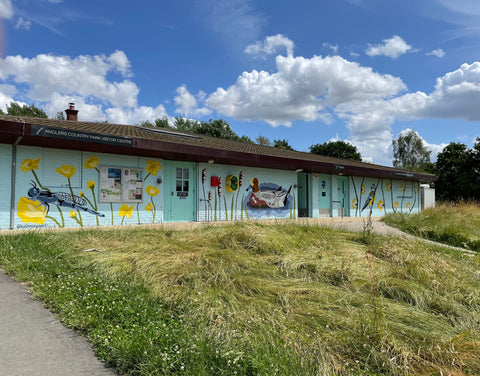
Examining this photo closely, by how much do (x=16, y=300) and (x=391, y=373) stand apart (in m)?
4.05

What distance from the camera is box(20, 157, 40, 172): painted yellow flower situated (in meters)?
9.62

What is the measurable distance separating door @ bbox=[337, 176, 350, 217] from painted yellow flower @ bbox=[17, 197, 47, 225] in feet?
48.0

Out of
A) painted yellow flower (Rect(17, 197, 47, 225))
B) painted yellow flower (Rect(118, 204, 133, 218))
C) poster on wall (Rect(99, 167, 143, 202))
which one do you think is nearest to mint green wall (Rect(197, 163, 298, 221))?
poster on wall (Rect(99, 167, 143, 202))

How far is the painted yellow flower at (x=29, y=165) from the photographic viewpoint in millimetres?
9625

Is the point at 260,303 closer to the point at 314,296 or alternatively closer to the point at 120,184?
the point at 314,296

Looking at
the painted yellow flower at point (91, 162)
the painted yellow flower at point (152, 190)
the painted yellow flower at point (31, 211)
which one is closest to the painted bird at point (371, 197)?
the painted yellow flower at point (152, 190)

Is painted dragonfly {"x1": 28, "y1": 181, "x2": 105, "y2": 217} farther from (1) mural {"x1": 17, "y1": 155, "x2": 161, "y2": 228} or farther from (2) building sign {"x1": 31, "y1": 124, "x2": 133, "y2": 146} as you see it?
(2) building sign {"x1": 31, "y1": 124, "x2": 133, "y2": 146}

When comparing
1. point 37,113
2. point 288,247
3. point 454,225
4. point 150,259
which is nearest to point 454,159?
point 454,225

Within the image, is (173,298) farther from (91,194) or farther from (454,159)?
(454,159)

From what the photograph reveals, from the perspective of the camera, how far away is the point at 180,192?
42.7 ft

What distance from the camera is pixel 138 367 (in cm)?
243

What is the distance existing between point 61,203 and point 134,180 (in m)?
2.46

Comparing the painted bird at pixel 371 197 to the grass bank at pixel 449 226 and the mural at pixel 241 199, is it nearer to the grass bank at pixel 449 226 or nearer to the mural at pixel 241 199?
the grass bank at pixel 449 226

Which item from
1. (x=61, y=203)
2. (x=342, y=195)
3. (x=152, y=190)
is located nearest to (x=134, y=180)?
(x=152, y=190)
